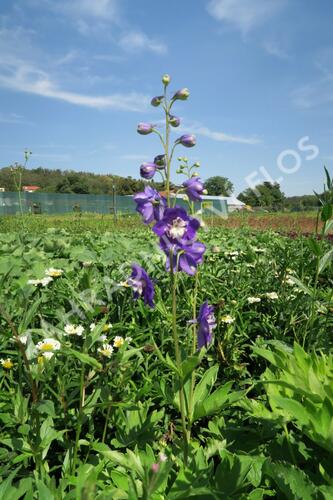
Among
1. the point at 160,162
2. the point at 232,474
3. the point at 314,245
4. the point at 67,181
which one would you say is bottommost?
the point at 232,474

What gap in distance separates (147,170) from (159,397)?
3.77 feet

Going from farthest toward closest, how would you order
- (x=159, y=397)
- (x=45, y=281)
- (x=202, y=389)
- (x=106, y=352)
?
(x=45, y=281) < (x=159, y=397) < (x=106, y=352) < (x=202, y=389)

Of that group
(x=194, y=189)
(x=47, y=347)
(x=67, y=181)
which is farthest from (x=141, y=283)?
(x=67, y=181)

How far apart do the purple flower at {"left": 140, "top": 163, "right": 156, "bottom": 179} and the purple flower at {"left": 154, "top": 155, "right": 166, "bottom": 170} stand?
0.9 inches

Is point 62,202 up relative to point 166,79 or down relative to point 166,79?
up

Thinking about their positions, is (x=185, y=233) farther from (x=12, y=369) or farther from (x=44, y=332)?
(x=12, y=369)

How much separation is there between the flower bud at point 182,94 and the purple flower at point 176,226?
1.50 ft

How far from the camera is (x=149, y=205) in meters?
1.29

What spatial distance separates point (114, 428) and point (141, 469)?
613 mm

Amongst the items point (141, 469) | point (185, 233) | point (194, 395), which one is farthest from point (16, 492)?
point (185, 233)

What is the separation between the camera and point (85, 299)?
2.25m

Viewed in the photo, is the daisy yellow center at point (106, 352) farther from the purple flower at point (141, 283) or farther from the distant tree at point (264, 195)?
the distant tree at point (264, 195)

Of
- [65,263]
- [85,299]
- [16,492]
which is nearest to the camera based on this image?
[16,492]

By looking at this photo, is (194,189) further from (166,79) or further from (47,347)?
(47,347)
